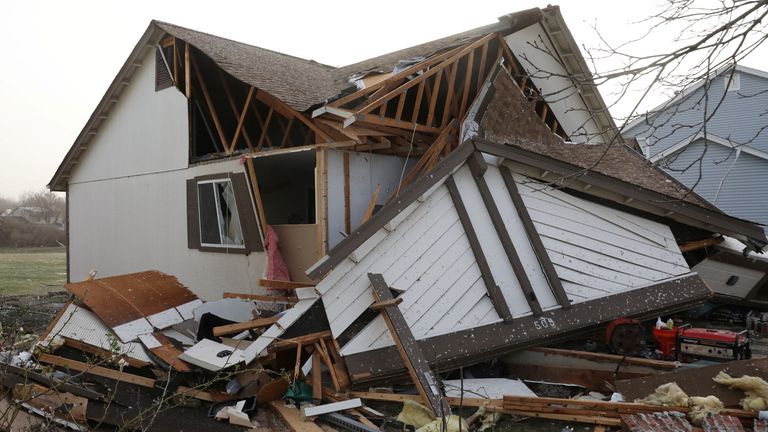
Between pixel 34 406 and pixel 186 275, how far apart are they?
20.5 feet

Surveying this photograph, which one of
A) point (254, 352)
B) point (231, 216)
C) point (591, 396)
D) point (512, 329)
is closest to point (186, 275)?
point (231, 216)

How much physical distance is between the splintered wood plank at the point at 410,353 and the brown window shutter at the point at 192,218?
245 inches

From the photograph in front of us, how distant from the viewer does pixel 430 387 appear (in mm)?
5773

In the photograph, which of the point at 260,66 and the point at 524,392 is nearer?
the point at 524,392

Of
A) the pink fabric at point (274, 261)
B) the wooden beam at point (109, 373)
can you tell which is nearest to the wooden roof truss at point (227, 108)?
the pink fabric at point (274, 261)

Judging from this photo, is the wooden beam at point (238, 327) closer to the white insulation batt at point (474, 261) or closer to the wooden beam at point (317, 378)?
the wooden beam at point (317, 378)

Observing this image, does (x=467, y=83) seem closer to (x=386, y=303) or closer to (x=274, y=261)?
(x=274, y=261)

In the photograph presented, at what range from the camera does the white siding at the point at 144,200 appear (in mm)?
11328

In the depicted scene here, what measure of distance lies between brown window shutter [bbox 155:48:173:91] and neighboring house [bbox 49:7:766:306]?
66mm

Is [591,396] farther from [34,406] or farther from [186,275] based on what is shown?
[186,275]

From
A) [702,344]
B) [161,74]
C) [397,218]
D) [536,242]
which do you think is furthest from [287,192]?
[702,344]

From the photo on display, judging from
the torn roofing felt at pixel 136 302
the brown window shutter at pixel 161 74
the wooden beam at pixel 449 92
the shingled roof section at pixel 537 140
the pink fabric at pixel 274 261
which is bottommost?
the torn roofing felt at pixel 136 302

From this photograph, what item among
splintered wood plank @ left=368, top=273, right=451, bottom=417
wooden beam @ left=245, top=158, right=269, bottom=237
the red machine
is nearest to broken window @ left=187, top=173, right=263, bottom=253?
wooden beam @ left=245, top=158, right=269, bottom=237

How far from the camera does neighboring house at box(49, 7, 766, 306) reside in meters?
7.32
